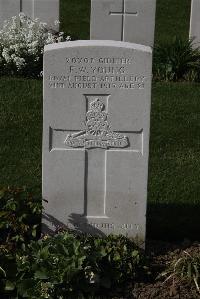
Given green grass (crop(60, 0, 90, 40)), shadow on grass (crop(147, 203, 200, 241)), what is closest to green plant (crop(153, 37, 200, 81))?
green grass (crop(60, 0, 90, 40))

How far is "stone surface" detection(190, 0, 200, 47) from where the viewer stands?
11.2m

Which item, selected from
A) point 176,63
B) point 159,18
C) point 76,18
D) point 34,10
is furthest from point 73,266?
point 159,18

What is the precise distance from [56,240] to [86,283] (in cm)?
38

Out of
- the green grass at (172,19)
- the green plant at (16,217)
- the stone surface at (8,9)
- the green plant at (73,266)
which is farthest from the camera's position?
the green grass at (172,19)

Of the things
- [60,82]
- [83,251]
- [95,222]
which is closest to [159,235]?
[95,222]

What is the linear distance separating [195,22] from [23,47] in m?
2.75

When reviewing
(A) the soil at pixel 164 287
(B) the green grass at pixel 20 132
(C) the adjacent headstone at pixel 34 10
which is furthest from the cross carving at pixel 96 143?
(C) the adjacent headstone at pixel 34 10

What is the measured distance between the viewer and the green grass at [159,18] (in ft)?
46.3

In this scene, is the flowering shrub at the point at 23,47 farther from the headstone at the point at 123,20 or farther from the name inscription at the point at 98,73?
the name inscription at the point at 98,73

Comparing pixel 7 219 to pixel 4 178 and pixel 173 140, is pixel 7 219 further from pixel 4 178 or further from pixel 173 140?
pixel 173 140

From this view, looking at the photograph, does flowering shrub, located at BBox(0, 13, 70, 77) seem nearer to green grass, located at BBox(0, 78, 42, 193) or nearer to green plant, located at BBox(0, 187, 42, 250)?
green grass, located at BBox(0, 78, 42, 193)

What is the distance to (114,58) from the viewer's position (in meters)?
5.31

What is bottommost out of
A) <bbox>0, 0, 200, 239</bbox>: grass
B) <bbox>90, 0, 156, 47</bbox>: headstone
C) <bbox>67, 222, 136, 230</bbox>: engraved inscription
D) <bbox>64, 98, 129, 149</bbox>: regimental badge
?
<bbox>67, 222, 136, 230</bbox>: engraved inscription

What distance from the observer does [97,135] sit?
546 centimetres
